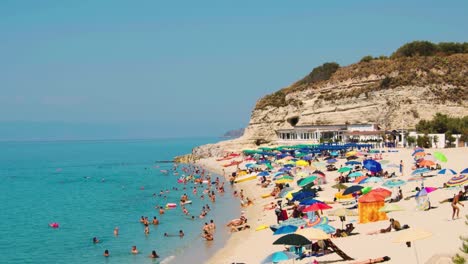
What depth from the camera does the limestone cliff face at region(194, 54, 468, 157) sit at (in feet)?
232

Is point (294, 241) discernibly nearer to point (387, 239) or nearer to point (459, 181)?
point (387, 239)

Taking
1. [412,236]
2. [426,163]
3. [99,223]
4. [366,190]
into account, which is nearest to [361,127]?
[426,163]

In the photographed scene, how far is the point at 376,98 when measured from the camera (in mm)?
74812

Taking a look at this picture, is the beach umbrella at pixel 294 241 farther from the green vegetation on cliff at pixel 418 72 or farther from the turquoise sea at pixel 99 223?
the green vegetation on cliff at pixel 418 72

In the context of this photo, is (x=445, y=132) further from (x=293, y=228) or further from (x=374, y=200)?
(x=293, y=228)

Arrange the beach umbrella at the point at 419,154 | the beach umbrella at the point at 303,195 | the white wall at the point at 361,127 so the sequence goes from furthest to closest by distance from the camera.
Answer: the white wall at the point at 361,127
the beach umbrella at the point at 419,154
the beach umbrella at the point at 303,195

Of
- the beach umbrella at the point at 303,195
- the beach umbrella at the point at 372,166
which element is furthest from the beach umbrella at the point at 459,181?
the beach umbrella at the point at 372,166

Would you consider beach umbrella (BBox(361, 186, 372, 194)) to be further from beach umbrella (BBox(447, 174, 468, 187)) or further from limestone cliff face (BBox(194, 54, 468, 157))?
limestone cliff face (BBox(194, 54, 468, 157))

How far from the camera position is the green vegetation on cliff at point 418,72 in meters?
72.6

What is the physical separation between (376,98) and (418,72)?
23.4 feet

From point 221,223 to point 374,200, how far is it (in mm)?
12823

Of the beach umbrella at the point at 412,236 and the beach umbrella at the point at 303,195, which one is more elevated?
the beach umbrella at the point at 412,236

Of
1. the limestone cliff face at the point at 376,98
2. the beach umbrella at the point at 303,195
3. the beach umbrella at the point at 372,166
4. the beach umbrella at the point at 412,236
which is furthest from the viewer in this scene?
the limestone cliff face at the point at 376,98

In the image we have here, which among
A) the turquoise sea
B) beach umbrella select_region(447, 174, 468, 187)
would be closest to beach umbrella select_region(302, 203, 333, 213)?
the turquoise sea
